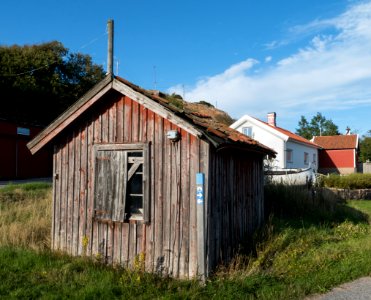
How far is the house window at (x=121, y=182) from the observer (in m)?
7.21

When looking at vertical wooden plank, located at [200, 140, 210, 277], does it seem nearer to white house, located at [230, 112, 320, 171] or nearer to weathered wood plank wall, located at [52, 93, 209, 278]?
weathered wood plank wall, located at [52, 93, 209, 278]

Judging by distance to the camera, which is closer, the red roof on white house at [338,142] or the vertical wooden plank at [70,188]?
the vertical wooden plank at [70,188]

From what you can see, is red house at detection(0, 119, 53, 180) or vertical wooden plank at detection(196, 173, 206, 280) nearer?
vertical wooden plank at detection(196, 173, 206, 280)

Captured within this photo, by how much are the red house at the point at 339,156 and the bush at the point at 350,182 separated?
23.3m

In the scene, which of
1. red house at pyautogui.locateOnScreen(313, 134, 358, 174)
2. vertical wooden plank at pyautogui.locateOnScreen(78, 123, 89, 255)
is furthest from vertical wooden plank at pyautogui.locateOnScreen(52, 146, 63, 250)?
red house at pyautogui.locateOnScreen(313, 134, 358, 174)

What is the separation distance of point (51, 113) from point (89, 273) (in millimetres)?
28893

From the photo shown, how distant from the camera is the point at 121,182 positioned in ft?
24.0

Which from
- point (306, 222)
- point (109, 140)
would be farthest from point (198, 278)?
point (306, 222)

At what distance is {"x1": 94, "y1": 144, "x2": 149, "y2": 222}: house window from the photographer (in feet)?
23.6

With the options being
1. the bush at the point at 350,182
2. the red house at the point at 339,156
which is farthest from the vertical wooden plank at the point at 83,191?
the red house at the point at 339,156

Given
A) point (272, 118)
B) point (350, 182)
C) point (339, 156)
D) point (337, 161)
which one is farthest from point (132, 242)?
point (339, 156)

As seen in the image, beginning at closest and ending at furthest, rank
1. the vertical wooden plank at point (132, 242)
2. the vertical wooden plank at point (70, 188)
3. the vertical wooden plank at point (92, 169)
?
1. the vertical wooden plank at point (132, 242)
2. the vertical wooden plank at point (92, 169)
3. the vertical wooden plank at point (70, 188)

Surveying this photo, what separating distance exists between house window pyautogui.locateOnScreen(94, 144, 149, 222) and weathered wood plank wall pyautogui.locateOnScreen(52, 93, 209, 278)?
14cm

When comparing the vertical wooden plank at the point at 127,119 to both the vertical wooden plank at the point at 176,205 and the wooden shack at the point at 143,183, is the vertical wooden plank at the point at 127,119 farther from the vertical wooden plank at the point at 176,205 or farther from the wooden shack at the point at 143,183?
the vertical wooden plank at the point at 176,205
